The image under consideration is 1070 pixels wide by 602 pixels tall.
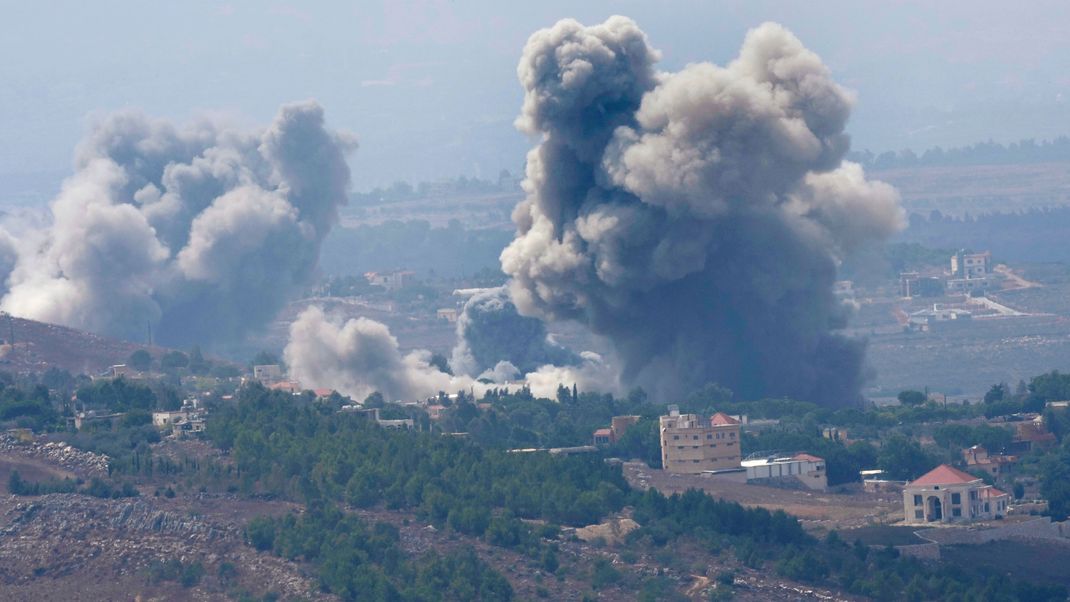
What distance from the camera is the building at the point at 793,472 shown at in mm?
95688

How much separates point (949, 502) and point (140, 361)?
152 feet

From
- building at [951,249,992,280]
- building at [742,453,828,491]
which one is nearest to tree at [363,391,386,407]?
building at [742,453,828,491]

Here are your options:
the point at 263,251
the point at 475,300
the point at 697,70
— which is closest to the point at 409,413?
the point at 697,70

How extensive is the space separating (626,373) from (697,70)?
12739 millimetres

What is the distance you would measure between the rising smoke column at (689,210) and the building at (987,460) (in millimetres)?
12082

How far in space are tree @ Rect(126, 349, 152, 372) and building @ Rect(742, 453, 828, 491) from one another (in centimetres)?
3485

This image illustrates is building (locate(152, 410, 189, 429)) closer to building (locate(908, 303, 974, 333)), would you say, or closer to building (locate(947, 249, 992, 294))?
building (locate(908, 303, 974, 333))

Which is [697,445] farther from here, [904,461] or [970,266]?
[970,266]

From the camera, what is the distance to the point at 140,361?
409ft

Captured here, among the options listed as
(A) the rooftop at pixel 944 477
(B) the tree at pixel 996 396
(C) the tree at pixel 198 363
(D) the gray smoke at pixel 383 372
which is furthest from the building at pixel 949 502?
(C) the tree at pixel 198 363

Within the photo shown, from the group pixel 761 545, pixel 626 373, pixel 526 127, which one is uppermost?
pixel 526 127

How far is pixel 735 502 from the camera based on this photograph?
88500 millimetres

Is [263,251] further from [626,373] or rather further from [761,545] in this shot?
[761,545]

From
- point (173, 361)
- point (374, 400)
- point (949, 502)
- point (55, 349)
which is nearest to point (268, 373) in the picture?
point (173, 361)
